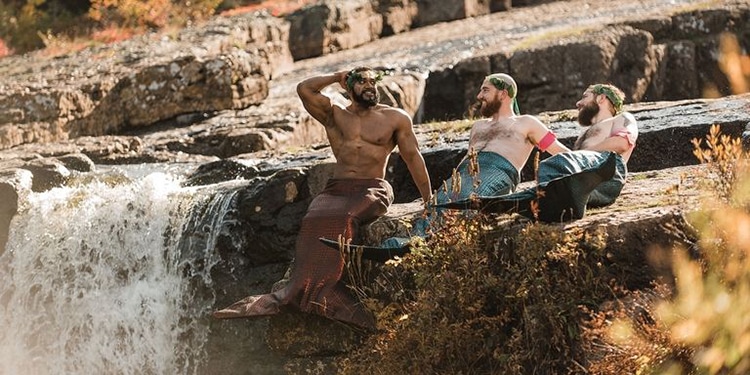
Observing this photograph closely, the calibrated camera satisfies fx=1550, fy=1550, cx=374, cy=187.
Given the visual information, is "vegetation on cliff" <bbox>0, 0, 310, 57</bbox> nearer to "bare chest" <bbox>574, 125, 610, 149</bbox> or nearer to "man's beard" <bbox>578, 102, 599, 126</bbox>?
"man's beard" <bbox>578, 102, 599, 126</bbox>

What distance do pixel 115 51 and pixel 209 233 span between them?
9.46m

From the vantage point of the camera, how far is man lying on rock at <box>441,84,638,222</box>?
32.1 ft

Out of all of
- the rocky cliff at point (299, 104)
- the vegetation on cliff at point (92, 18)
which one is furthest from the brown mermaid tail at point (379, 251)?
the vegetation on cliff at point (92, 18)

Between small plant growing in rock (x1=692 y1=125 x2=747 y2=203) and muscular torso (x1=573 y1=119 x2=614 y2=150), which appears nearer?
small plant growing in rock (x1=692 y1=125 x2=747 y2=203)

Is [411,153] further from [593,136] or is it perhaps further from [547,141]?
[593,136]

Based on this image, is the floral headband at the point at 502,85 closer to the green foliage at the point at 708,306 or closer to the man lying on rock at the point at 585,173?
the man lying on rock at the point at 585,173

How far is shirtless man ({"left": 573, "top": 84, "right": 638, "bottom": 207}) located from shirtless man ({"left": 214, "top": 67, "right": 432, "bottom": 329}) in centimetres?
123

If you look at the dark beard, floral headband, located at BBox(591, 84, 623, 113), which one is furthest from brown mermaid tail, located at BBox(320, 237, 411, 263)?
floral headband, located at BBox(591, 84, 623, 113)

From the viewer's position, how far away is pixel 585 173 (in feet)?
32.4

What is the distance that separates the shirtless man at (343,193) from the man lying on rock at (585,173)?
1.13 meters

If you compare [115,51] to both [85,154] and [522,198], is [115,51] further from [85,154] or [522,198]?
[522,198]

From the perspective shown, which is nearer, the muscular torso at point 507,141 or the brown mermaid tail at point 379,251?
the brown mermaid tail at point 379,251

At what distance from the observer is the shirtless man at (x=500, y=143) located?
10734mm

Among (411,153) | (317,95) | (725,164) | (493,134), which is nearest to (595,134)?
(493,134)
